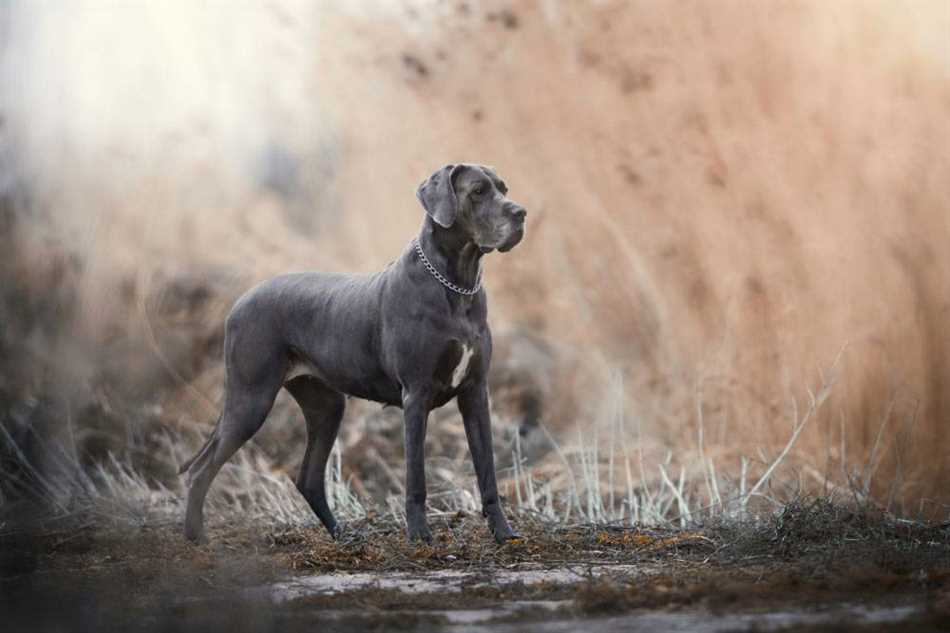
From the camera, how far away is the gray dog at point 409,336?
6.24 m

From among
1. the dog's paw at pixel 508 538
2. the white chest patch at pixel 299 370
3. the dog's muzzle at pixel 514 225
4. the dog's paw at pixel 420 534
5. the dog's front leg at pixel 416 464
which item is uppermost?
the dog's muzzle at pixel 514 225

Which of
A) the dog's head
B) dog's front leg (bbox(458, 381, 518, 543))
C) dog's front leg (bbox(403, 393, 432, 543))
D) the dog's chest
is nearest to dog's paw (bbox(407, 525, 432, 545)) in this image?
dog's front leg (bbox(403, 393, 432, 543))

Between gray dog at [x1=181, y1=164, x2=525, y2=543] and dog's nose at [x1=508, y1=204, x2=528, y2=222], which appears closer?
dog's nose at [x1=508, y1=204, x2=528, y2=222]

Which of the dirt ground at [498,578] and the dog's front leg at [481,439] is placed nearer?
the dirt ground at [498,578]

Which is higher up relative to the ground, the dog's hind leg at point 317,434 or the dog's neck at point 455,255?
the dog's neck at point 455,255

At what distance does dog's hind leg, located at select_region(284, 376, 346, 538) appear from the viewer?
7.17 meters

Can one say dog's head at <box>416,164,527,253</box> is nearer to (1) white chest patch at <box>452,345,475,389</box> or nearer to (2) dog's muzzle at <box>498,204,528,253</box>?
(2) dog's muzzle at <box>498,204,528,253</box>

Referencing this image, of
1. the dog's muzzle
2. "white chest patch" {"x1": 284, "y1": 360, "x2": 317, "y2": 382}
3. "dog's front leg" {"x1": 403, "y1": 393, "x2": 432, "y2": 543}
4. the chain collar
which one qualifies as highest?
the dog's muzzle

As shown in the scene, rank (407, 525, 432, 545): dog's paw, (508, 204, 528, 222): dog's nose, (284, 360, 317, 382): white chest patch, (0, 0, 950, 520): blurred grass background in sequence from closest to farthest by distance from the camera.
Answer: (508, 204, 528, 222): dog's nose < (407, 525, 432, 545): dog's paw < (284, 360, 317, 382): white chest patch < (0, 0, 950, 520): blurred grass background

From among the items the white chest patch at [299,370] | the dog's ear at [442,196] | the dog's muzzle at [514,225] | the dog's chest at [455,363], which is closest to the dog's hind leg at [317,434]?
the white chest patch at [299,370]

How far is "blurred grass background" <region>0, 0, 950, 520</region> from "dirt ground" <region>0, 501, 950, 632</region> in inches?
114

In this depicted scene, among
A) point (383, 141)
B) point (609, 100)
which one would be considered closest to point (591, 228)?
point (609, 100)

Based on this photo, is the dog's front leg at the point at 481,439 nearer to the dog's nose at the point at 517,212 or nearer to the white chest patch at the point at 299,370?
A: the dog's nose at the point at 517,212

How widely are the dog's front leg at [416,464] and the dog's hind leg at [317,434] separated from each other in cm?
95
